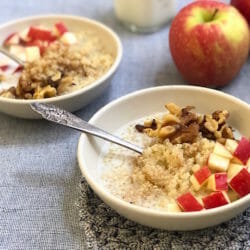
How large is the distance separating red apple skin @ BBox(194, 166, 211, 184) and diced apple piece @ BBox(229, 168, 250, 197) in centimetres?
4

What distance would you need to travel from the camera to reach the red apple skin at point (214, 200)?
763mm

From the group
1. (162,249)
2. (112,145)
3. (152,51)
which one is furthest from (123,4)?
(162,249)

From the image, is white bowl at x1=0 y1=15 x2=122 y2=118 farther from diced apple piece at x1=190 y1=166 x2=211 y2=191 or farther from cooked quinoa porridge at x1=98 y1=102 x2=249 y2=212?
diced apple piece at x1=190 y1=166 x2=211 y2=191

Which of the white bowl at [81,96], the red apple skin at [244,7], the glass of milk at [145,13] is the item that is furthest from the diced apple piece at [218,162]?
the glass of milk at [145,13]

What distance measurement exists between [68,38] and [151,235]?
Result: 0.63 meters

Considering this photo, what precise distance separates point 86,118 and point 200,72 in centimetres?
27

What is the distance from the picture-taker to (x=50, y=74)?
3.58ft

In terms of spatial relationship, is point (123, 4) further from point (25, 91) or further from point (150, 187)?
point (150, 187)

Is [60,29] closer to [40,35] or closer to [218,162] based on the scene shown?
[40,35]

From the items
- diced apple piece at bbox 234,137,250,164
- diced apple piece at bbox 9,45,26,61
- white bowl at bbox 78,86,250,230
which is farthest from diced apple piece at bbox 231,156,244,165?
diced apple piece at bbox 9,45,26,61

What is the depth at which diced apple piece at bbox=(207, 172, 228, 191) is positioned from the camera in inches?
31.0

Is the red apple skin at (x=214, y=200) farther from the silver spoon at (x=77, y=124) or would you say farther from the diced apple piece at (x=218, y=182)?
the silver spoon at (x=77, y=124)

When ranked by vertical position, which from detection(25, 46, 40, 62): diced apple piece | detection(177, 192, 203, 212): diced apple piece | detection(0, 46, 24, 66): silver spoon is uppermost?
detection(177, 192, 203, 212): diced apple piece

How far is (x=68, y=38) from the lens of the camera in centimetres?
126
